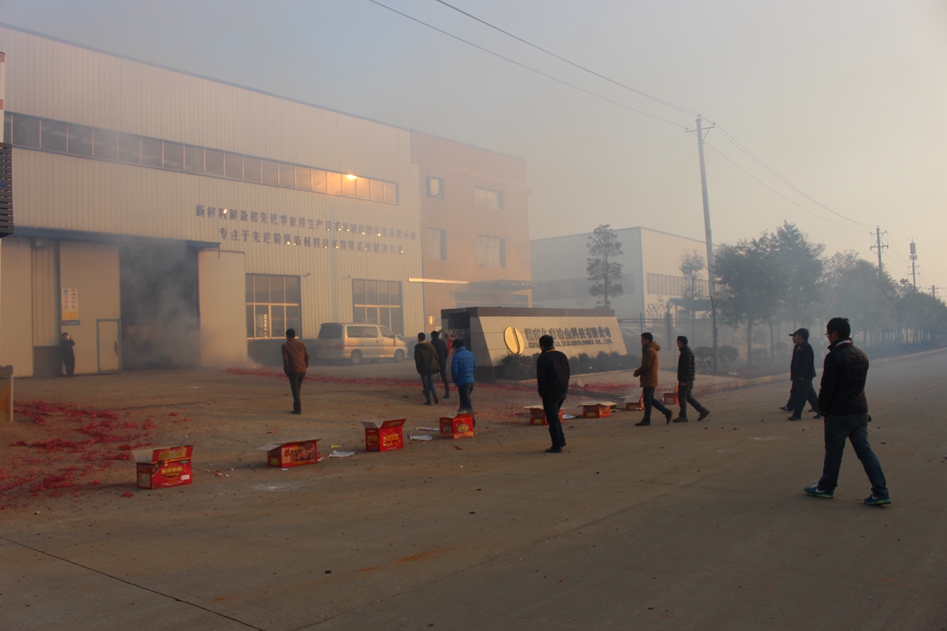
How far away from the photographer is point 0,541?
18.0ft

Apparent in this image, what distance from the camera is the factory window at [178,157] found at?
23.2 m

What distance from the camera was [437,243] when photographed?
41.7 metres

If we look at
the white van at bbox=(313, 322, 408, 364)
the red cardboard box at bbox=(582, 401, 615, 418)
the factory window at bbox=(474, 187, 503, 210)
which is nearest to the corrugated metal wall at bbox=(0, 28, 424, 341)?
the white van at bbox=(313, 322, 408, 364)

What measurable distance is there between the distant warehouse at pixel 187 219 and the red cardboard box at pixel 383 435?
16689 millimetres

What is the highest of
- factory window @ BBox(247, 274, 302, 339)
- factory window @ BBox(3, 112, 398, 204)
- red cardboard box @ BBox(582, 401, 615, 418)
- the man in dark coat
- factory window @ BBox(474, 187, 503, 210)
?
factory window @ BBox(474, 187, 503, 210)

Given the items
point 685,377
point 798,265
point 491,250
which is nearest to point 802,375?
point 685,377

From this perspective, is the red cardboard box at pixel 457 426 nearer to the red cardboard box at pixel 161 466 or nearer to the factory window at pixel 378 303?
the red cardboard box at pixel 161 466

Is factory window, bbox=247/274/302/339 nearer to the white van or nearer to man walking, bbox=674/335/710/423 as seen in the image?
the white van

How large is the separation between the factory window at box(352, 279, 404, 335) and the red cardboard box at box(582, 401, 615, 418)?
22.4 m

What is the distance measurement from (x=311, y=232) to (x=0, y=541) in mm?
27960

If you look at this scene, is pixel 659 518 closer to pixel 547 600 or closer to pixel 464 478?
pixel 547 600

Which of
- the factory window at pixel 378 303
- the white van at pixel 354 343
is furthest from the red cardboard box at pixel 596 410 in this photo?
the factory window at pixel 378 303

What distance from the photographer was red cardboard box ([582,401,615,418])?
13617 mm

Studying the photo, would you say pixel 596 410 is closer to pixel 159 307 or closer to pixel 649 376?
pixel 649 376
